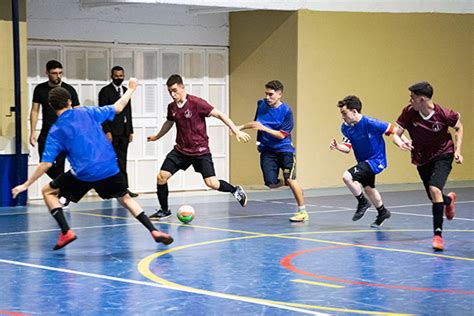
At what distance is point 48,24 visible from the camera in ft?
62.7

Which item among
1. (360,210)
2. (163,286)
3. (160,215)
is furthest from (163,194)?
(163,286)

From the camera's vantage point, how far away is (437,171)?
12.3 meters

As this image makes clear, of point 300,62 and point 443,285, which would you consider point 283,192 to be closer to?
point 300,62

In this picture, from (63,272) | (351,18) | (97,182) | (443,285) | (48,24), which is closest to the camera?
(443,285)

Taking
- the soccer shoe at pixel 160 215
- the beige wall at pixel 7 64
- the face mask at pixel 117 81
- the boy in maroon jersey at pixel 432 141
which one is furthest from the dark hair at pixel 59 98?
the face mask at pixel 117 81

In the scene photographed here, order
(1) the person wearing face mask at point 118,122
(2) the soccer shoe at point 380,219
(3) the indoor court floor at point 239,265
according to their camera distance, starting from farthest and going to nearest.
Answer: (1) the person wearing face mask at point 118,122 → (2) the soccer shoe at point 380,219 → (3) the indoor court floor at point 239,265

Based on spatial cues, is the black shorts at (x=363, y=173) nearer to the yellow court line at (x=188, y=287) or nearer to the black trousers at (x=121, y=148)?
the yellow court line at (x=188, y=287)

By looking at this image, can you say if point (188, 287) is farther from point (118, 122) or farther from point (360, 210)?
point (118, 122)

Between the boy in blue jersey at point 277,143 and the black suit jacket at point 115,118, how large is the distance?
12.1ft

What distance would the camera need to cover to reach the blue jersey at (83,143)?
37.6 ft

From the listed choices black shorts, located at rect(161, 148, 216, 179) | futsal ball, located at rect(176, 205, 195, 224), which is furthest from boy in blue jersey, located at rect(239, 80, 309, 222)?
futsal ball, located at rect(176, 205, 195, 224)

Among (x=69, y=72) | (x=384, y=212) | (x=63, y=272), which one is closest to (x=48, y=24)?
(x=69, y=72)

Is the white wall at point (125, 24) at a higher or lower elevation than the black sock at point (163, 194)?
higher

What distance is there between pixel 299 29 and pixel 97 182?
30.5ft
